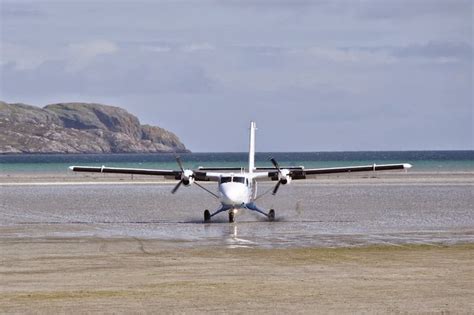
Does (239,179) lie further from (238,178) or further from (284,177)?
(284,177)

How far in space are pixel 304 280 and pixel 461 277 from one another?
281cm

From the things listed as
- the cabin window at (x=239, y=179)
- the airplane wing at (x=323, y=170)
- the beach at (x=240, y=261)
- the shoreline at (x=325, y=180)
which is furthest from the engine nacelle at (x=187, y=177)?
the shoreline at (x=325, y=180)

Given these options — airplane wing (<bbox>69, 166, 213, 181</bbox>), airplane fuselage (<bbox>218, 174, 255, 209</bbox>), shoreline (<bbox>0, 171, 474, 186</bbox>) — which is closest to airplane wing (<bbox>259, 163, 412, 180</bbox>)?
airplane fuselage (<bbox>218, 174, 255, 209</bbox>)

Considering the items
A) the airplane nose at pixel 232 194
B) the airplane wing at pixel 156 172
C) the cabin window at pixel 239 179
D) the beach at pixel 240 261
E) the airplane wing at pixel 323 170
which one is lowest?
the beach at pixel 240 261

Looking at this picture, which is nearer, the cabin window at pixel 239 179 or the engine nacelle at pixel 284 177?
the cabin window at pixel 239 179

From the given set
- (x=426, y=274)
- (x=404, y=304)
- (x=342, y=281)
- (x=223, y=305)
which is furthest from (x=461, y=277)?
(x=223, y=305)

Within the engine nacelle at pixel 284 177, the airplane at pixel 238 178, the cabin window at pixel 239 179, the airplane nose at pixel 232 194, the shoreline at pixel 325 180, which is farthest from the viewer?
the shoreline at pixel 325 180

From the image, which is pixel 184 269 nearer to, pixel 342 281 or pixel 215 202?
pixel 342 281

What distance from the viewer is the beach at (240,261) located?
691 inches

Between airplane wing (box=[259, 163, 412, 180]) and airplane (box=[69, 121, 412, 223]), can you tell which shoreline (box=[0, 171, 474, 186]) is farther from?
airplane (box=[69, 121, 412, 223])

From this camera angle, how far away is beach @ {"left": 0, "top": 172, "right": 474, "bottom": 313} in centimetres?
1755

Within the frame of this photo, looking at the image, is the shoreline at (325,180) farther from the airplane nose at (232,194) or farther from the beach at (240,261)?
the airplane nose at (232,194)

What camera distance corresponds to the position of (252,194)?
Answer: 4166cm

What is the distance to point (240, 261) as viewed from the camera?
24.3 meters
